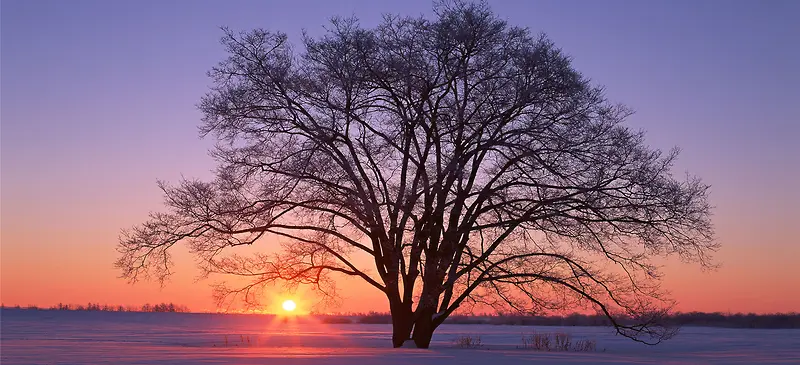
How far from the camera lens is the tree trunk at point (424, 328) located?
72.1 feet

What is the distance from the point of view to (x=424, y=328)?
22.0m

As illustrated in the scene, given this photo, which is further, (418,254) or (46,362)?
(418,254)

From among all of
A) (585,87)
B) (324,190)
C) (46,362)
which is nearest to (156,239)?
(324,190)

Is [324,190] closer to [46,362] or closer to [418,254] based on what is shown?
[418,254]

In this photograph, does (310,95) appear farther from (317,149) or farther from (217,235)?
(217,235)

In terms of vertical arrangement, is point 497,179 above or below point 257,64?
below

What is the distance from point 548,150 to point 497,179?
5.91ft

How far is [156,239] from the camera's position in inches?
839

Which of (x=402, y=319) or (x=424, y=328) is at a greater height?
(x=402, y=319)

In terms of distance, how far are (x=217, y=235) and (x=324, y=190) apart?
9.85 ft

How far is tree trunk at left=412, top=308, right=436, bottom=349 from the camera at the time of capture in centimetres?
2197

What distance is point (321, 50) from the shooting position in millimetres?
21281

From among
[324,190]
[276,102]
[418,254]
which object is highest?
[276,102]

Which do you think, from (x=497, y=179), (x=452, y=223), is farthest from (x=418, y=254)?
(x=497, y=179)
